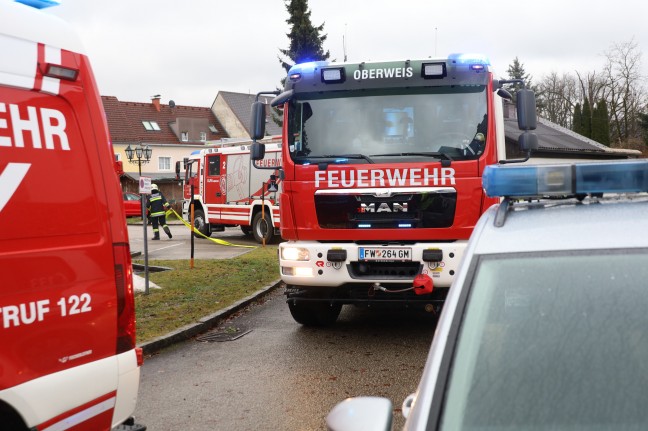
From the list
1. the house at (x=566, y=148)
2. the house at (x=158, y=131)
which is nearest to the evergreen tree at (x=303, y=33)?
the house at (x=566, y=148)

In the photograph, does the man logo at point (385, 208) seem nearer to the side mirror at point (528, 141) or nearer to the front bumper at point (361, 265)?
the front bumper at point (361, 265)

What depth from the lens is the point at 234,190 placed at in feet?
73.0

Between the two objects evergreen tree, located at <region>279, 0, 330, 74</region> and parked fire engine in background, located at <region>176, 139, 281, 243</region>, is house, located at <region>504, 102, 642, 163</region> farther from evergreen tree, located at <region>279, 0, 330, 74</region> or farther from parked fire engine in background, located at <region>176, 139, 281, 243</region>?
parked fire engine in background, located at <region>176, 139, 281, 243</region>

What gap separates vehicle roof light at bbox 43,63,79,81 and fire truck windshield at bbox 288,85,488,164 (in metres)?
4.13

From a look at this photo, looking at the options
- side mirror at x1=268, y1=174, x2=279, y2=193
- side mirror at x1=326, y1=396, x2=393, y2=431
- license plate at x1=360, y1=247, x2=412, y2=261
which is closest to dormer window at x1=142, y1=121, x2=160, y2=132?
side mirror at x1=268, y1=174, x2=279, y2=193

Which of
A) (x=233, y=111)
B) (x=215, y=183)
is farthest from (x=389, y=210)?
(x=233, y=111)

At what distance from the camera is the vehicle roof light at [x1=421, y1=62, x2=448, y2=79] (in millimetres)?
7406

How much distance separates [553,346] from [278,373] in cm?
470

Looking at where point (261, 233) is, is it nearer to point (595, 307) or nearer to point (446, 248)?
point (446, 248)

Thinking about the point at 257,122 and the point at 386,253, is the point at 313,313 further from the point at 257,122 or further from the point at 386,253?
the point at 257,122

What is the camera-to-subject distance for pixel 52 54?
3391 millimetres

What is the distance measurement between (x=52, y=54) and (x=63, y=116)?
294mm

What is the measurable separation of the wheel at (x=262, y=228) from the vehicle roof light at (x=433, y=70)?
44.5 ft

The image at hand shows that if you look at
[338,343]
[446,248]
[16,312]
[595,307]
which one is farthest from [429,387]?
[338,343]
